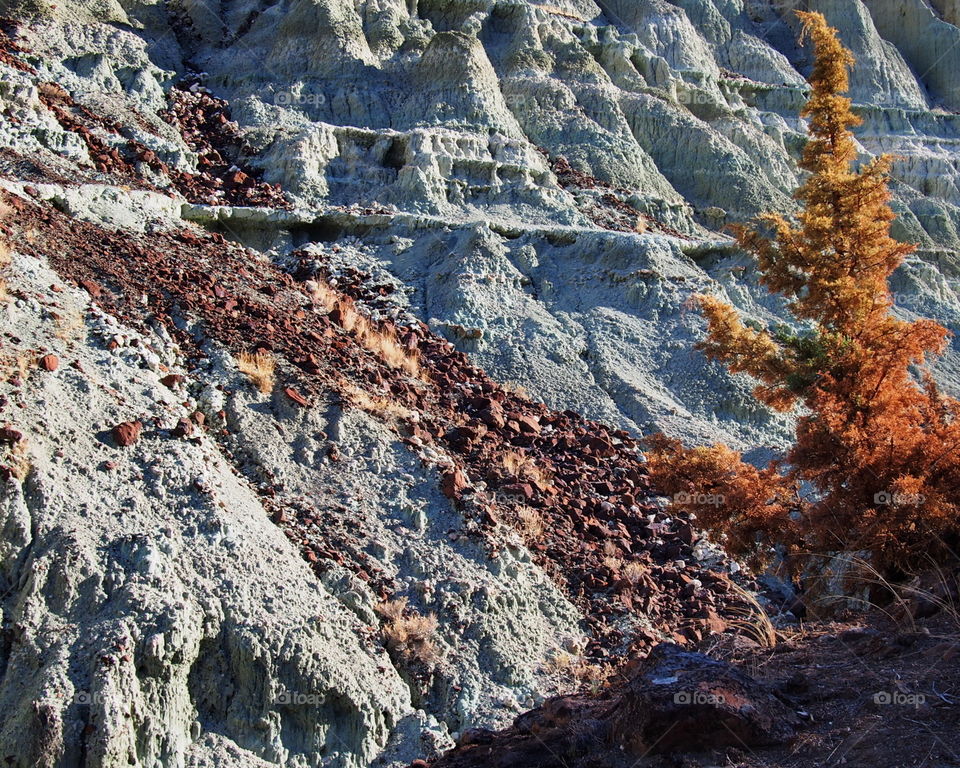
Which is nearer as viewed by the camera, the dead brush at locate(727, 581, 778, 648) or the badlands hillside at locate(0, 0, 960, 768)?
the badlands hillside at locate(0, 0, 960, 768)

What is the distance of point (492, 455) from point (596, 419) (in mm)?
3433

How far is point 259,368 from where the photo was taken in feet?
43.1

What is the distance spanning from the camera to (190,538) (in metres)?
10.1

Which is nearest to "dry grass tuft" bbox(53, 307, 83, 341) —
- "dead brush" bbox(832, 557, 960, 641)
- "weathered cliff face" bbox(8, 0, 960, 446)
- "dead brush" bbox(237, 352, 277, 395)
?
"dead brush" bbox(237, 352, 277, 395)

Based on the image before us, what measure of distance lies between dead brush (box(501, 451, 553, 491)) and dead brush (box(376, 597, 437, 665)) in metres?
3.38

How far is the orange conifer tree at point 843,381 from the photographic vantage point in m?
11.8

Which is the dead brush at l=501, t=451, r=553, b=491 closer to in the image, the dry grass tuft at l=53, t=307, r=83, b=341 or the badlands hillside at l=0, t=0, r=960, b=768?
the badlands hillside at l=0, t=0, r=960, b=768

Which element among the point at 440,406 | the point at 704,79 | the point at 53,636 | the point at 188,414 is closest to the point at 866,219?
the point at 440,406

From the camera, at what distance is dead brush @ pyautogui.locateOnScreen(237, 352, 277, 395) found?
12828 mm

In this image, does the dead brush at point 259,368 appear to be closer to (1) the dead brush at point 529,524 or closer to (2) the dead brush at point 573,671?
(1) the dead brush at point 529,524

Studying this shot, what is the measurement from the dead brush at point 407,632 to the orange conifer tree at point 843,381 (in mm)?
4374

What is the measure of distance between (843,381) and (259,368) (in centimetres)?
772

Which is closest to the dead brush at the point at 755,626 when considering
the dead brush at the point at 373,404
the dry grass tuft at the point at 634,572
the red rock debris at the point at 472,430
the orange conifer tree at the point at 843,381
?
the red rock debris at the point at 472,430

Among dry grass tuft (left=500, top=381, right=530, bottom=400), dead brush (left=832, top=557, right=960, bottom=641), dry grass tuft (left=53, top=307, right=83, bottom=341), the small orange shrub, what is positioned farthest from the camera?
dry grass tuft (left=500, top=381, right=530, bottom=400)
